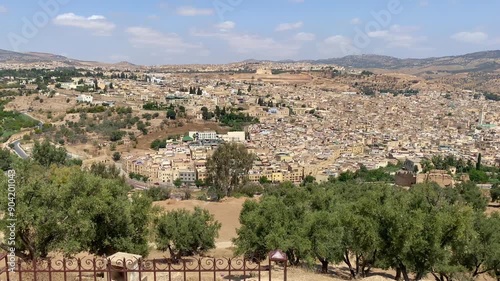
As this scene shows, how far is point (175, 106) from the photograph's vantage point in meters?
89.5

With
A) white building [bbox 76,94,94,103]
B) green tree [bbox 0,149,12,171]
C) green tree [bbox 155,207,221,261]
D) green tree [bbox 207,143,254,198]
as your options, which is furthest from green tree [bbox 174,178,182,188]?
white building [bbox 76,94,94,103]

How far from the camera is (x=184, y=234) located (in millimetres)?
14703

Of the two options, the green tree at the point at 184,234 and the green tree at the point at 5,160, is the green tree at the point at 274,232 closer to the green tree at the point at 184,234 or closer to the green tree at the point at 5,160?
the green tree at the point at 184,234

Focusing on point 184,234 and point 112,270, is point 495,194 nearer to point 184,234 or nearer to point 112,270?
point 184,234

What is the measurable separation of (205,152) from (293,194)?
43430 mm

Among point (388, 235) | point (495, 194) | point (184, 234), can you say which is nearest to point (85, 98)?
point (495, 194)

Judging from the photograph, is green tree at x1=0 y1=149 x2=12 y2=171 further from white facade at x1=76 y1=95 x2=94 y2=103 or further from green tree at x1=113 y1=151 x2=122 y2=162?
white facade at x1=76 y1=95 x2=94 y2=103

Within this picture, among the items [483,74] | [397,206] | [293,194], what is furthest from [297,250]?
[483,74]

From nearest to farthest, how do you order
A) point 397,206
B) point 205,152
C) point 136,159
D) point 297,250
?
point 397,206, point 297,250, point 136,159, point 205,152

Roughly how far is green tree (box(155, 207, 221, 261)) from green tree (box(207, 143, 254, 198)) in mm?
18020

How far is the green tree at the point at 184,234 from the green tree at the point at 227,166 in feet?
59.1

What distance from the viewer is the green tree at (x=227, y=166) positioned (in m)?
34.0

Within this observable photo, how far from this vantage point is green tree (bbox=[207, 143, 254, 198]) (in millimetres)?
33969

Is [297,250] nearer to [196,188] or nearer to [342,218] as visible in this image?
[342,218]
